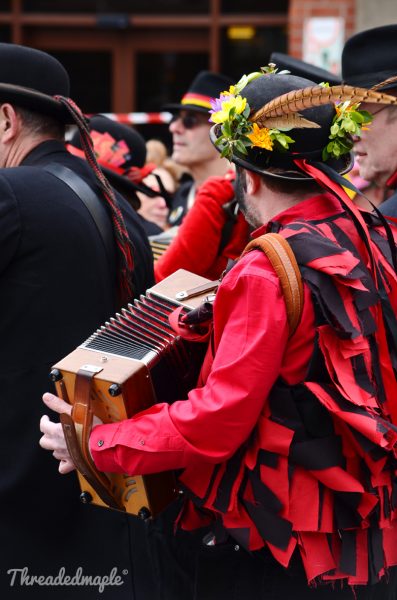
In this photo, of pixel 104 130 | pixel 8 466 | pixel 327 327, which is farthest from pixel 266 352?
pixel 104 130

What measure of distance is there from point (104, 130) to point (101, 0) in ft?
16.9

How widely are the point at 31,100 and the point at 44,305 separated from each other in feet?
2.27

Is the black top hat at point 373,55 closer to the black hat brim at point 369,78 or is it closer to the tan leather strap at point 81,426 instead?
the black hat brim at point 369,78

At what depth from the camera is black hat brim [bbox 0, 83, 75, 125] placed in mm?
2910

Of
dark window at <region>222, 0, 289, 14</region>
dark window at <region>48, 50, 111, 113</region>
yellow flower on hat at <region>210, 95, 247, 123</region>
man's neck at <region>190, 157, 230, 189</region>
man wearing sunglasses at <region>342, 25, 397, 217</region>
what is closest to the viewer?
yellow flower on hat at <region>210, 95, 247, 123</region>

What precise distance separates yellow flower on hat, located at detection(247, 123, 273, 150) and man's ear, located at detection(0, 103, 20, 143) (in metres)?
0.95

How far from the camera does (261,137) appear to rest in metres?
2.38

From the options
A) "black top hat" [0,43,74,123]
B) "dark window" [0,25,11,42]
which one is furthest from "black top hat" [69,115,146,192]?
"dark window" [0,25,11,42]

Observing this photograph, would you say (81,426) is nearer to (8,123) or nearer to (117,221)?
(117,221)

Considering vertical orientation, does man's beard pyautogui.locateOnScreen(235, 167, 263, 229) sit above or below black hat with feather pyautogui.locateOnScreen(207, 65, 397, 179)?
below

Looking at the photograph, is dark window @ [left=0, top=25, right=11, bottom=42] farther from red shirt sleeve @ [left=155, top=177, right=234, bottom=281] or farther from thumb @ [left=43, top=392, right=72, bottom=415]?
thumb @ [left=43, top=392, right=72, bottom=415]

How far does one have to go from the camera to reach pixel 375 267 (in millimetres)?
2395

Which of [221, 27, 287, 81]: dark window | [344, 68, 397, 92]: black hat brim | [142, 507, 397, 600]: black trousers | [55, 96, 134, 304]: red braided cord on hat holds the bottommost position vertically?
[221, 27, 287, 81]: dark window

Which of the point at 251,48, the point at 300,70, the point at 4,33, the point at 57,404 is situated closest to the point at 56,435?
the point at 57,404
